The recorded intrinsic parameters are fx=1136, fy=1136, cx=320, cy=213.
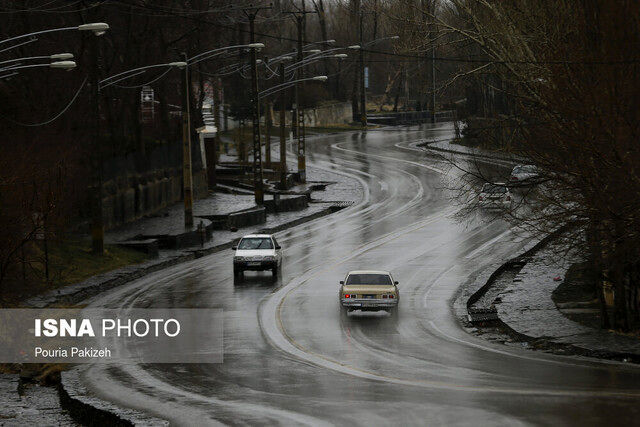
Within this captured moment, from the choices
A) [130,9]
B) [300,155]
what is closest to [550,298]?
[130,9]

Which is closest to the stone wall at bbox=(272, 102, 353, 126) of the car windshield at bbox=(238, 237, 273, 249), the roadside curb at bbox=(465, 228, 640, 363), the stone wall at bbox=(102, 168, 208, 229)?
the stone wall at bbox=(102, 168, 208, 229)

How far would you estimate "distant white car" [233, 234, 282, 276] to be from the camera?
39812 millimetres

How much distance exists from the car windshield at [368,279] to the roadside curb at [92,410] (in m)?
11.1

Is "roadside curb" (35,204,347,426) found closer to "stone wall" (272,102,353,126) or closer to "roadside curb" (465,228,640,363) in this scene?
"roadside curb" (465,228,640,363)

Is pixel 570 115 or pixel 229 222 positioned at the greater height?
pixel 570 115

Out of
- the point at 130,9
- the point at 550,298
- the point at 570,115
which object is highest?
the point at 130,9

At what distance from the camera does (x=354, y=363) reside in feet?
81.7

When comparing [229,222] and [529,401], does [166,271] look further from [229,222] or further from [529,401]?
[529,401]

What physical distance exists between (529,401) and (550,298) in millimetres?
15336

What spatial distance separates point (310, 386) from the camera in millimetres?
22203

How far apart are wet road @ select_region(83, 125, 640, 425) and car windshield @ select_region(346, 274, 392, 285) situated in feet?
3.28

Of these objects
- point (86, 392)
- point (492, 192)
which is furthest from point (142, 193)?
point (86, 392)

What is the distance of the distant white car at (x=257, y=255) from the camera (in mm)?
39812

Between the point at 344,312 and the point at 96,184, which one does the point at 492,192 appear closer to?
the point at 344,312
